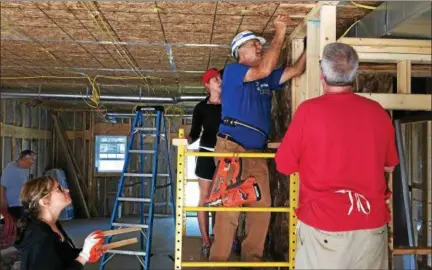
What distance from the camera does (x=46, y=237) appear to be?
2.08 metres

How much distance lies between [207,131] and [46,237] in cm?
197

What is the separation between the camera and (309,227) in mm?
1776

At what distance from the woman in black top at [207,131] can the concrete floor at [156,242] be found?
197 millimetres

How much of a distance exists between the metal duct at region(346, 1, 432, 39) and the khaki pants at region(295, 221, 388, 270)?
112 centimetres

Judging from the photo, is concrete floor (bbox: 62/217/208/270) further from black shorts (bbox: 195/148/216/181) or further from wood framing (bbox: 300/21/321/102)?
wood framing (bbox: 300/21/321/102)

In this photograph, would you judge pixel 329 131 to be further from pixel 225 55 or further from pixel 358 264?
pixel 225 55

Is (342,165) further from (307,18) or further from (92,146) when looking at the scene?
(92,146)

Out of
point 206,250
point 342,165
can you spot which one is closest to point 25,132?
point 206,250

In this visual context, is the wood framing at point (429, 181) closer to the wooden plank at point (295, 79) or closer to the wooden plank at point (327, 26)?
the wooden plank at point (295, 79)

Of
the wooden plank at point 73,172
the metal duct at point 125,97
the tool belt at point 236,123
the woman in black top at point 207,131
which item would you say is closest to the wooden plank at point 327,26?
the tool belt at point 236,123

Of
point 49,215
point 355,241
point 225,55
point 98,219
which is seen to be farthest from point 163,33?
point 98,219

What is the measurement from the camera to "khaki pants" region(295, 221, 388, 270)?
5.65 ft

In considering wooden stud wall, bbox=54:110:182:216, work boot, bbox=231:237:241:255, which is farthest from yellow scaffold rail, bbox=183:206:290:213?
wooden stud wall, bbox=54:110:182:216

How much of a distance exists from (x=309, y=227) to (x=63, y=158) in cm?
963
